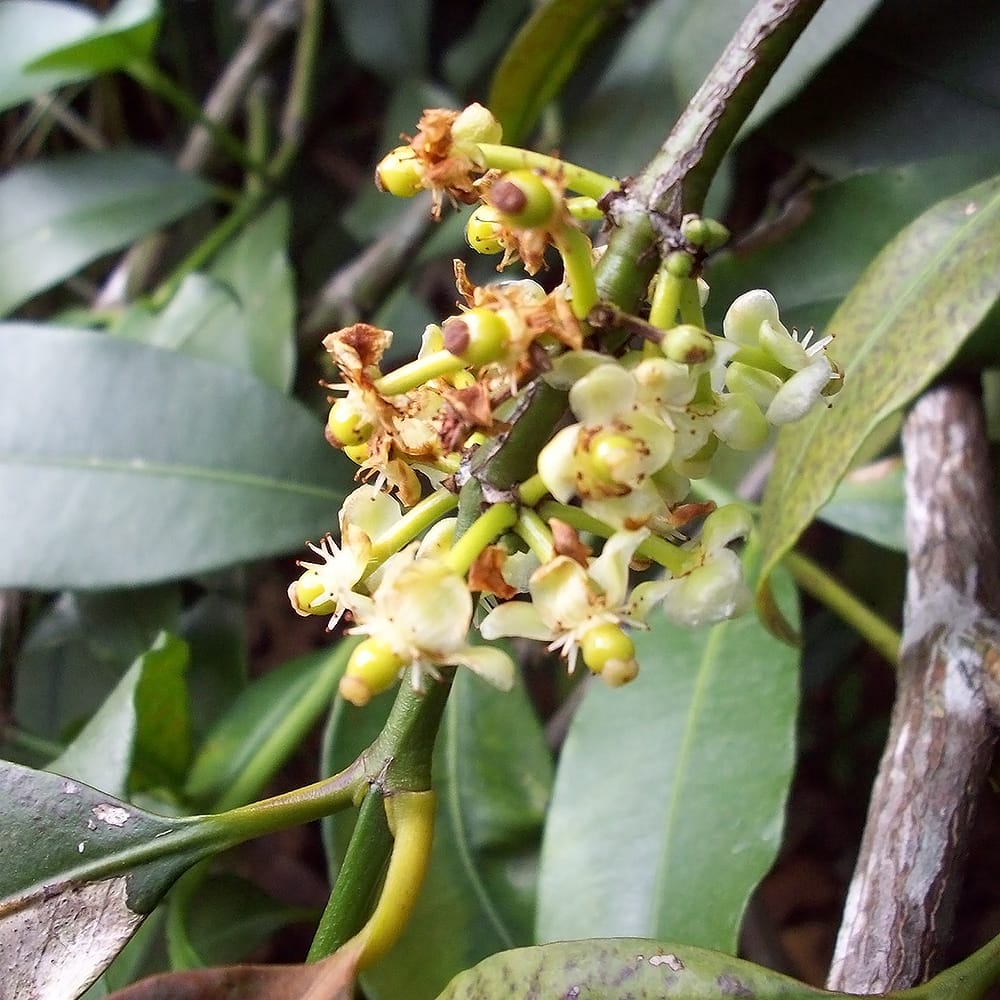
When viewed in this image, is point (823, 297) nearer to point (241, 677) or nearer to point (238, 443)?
point (238, 443)

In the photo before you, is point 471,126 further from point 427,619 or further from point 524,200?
point 427,619

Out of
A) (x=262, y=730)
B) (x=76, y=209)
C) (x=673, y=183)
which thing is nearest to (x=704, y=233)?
(x=673, y=183)

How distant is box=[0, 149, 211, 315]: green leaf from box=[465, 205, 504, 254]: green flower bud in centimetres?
81

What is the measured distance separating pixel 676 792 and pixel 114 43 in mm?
937

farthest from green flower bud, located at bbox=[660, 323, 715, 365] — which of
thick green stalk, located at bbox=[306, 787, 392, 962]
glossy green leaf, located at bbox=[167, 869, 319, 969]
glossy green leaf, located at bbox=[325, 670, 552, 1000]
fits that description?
glossy green leaf, located at bbox=[167, 869, 319, 969]

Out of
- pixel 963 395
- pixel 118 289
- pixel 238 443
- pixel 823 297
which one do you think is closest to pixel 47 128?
pixel 118 289

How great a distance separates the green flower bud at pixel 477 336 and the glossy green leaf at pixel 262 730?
0.57 metres

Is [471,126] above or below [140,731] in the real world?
above

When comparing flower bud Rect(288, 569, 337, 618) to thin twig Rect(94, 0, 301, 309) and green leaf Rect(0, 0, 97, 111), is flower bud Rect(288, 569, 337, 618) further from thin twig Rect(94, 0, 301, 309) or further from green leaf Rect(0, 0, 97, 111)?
thin twig Rect(94, 0, 301, 309)

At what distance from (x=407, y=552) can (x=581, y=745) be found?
1.28 feet

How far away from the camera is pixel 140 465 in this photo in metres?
0.89

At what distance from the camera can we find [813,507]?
1.82 feet

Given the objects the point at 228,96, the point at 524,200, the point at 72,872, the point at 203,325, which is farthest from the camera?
the point at 228,96

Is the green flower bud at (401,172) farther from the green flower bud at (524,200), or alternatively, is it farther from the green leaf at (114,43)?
the green leaf at (114,43)
